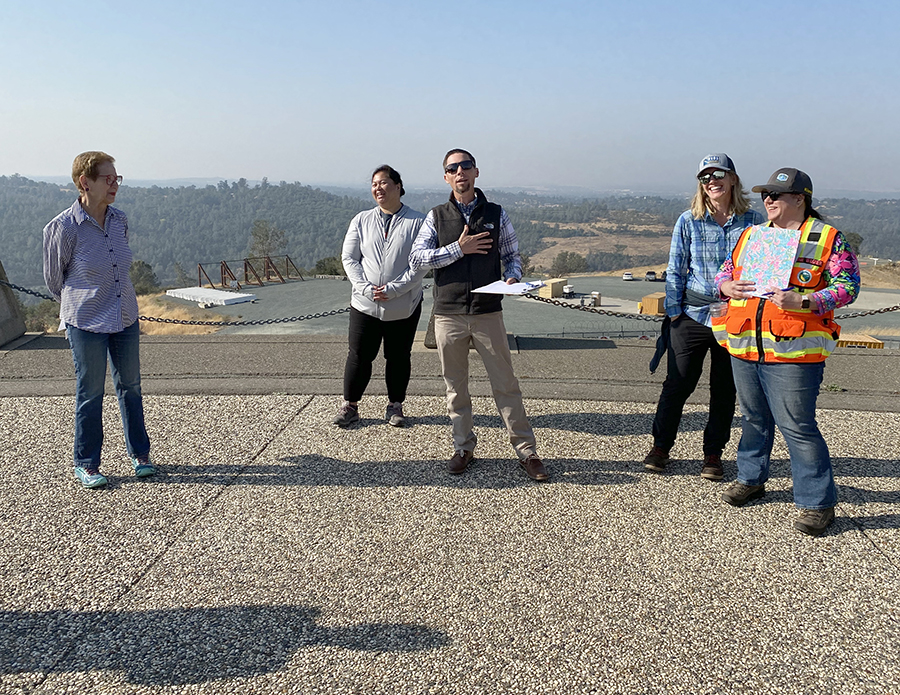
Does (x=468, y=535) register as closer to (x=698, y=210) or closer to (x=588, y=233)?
(x=698, y=210)

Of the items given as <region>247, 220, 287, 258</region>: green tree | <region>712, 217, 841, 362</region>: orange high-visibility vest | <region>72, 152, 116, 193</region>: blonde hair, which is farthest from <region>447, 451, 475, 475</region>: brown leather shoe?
<region>247, 220, 287, 258</region>: green tree

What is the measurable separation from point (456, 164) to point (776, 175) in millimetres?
1616

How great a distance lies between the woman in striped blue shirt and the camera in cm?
375

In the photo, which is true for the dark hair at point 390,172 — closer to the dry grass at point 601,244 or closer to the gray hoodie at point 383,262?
the gray hoodie at point 383,262

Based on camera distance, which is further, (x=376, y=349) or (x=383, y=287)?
(x=376, y=349)

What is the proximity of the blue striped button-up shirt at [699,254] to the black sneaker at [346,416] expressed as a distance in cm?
238

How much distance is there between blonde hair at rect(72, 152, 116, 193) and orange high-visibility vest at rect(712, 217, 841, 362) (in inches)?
136

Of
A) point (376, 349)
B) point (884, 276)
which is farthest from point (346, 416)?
point (884, 276)

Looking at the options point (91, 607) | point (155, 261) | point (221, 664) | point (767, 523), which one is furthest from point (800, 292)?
point (155, 261)

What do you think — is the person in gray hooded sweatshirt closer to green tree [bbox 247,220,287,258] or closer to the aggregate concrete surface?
the aggregate concrete surface

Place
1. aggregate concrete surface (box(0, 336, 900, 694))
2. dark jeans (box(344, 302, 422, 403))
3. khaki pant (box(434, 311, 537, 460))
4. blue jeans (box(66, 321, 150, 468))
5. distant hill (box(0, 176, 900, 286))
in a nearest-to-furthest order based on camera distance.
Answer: aggregate concrete surface (box(0, 336, 900, 694)) → blue jeans (box(66, 321, 150, 468)) → khaki pant (box(434, 311, 537, 460)) → dark jeans (box(344, 302, 422, 403)) → distant hill (box(0, 176, 900, 286))

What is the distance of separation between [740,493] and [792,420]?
0.59 meters

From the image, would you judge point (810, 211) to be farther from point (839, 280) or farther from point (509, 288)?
point (509, 288)

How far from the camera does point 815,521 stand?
11.1ft
